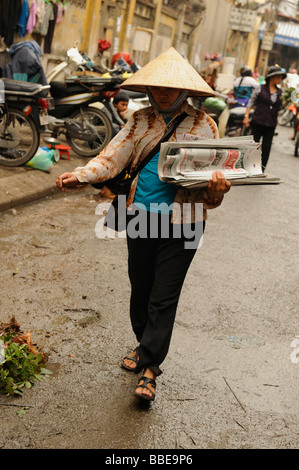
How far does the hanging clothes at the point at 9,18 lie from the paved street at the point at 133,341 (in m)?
4.99

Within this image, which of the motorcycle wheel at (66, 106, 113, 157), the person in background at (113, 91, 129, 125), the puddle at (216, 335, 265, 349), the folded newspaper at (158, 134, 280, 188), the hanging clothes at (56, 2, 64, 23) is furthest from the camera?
the hanging clothes at (56, 2, 64, 23)

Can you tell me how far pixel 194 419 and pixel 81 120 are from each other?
23.0 feet

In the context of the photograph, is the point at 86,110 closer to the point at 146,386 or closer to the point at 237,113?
the point at 146,386

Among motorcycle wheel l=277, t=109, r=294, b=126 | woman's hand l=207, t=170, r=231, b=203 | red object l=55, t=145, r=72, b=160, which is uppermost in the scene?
woman's hand l=207, t=170, r=231, b=203

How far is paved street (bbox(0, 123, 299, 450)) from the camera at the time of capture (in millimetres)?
3172

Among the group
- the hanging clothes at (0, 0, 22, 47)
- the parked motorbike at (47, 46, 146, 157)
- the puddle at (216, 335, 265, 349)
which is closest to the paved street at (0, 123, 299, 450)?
the puddle at (216, 335, 265, 349)

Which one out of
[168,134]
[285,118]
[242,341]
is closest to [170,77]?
[168,134]

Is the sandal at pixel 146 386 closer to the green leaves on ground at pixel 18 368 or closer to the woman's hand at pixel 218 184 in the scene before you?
the green leaves on ground at pixel 18 368

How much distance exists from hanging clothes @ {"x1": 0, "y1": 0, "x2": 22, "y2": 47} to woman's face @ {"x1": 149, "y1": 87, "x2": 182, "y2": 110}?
27.7 ft

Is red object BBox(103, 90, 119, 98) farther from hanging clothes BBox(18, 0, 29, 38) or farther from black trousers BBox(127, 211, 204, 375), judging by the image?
black trousers BBox(127, 211, 204, 375)

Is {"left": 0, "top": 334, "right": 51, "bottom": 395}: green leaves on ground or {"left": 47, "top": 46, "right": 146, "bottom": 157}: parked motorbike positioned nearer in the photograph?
{"left": 0, "top": 334, "right": 51, "bottom": 395}: green leaves on ground

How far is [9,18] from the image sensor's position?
11133mm

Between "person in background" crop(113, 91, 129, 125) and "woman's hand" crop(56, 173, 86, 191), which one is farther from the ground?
"woman's hand" crop(56, 173, 86, 191)

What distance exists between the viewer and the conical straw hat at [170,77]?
326 centimetres
